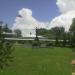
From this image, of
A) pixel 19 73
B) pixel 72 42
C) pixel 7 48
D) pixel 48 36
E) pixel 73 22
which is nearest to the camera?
pixel 7 48

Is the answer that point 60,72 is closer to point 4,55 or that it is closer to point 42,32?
point 4,55

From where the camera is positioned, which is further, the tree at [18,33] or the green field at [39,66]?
the tree at [18,33]

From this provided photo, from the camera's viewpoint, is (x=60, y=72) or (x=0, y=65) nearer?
(x=0, y=65)

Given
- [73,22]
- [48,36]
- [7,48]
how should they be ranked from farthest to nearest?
[48,36], [73,22], [7,48]

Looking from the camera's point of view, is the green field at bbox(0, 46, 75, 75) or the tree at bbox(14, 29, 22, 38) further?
the tree at bbox(14, 29, 22, 38)

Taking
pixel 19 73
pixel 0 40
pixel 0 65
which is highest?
pixel 0 40

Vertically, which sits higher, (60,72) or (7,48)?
(7,48)

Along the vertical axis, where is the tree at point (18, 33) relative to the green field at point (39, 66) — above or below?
above

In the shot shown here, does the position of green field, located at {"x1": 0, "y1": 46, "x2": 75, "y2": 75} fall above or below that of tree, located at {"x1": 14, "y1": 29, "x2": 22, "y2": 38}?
below

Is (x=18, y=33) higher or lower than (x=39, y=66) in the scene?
higher

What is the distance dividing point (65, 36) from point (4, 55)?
9467cm

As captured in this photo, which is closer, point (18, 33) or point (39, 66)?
point (39, 66)

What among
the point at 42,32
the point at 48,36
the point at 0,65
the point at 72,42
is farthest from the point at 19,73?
the point at 42,32

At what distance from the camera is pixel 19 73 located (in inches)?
1082
